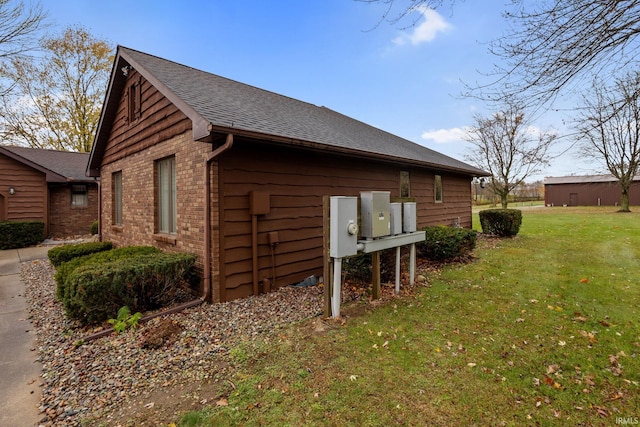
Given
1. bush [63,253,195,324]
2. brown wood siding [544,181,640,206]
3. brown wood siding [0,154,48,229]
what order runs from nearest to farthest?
bush [63,253,195,324] < brown wood siding [0,154,48,229] < brown wood siding [544,181,640,206]

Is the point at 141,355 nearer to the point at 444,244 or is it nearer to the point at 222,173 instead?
the point at 222,173

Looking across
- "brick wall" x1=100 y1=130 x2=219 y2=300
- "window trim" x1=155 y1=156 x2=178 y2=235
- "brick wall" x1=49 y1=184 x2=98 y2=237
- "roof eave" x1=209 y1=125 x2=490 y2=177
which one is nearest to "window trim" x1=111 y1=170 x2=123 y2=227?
"brick wall" x1=100 y1=130 x2=219 y2=300

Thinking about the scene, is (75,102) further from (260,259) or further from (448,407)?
(448,407)

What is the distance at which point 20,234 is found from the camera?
38.4 ft

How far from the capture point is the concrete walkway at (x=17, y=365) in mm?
2565

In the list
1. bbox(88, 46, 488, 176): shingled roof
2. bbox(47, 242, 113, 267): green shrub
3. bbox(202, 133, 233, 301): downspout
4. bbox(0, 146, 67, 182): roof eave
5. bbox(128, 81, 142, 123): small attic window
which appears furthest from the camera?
bbox(0, 146, 67, 182): roof eave

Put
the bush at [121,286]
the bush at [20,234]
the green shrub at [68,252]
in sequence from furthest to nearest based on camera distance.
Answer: the bush at [20,234] < the green shrub at [68,252] < the bush at [121,286]

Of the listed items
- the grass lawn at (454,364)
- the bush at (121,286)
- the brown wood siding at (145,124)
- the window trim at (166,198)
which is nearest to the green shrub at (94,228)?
the brown wood siding at (145,124)

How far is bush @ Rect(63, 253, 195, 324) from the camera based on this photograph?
13.4 feet

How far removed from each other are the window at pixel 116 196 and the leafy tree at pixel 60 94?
1523cm

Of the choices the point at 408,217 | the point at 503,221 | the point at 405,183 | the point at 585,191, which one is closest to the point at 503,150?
the point at 503,221

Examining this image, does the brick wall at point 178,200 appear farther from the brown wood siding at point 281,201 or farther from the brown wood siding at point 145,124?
the brown wood siding at point 281,201

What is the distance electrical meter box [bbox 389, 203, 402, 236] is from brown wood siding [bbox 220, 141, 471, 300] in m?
1.94

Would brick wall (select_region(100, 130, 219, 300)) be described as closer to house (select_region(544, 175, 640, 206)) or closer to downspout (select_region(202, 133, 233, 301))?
downspout (select_region(202, 133, 233, 301))
